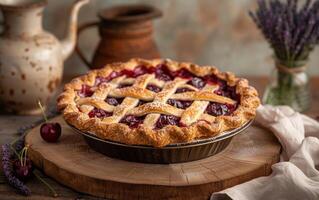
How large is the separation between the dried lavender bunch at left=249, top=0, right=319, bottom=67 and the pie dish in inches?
12.7

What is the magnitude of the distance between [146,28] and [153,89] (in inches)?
25.1

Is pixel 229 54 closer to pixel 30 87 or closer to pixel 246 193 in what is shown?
pixel 30 87

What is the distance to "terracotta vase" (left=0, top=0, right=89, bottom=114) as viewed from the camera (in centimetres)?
245

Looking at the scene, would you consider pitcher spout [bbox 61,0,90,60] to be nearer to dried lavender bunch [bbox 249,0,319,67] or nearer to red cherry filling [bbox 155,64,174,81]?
red cherry filling [bbox 155,64,174,81]

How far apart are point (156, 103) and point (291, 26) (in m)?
0.71

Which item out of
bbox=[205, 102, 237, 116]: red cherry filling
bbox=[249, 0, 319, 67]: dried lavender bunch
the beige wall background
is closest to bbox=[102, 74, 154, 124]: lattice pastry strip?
bbox=[205, 102, 237, 116]: red cherry filling

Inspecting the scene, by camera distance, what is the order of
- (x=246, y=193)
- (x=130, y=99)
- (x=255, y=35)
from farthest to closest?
(x=255, y=35) < (x=130, y=99) < (x=246, y=193)

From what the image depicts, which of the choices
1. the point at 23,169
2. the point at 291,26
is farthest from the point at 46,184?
the point at 291,26

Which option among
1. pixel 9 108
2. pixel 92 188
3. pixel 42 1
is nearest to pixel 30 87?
pixel 9 108

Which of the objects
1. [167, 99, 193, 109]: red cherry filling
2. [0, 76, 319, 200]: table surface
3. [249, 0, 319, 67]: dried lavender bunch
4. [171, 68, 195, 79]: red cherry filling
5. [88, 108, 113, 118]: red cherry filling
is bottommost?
[0, 76, 319, 200]: table surface

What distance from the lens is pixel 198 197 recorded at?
6.12ft

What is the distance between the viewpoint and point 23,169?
6.34 feet

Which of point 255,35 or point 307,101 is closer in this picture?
point 307,101

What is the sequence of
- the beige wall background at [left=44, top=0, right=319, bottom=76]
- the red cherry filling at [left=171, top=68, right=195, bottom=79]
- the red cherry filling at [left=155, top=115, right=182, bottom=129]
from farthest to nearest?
the beige wall background at [left=44, top=0, right=319, bottom=76], the red cherry filling at [left=171, top=68, right=195, bottom=79], the red cherry filling at [left=155, top=115, right=182, bottom=129]
